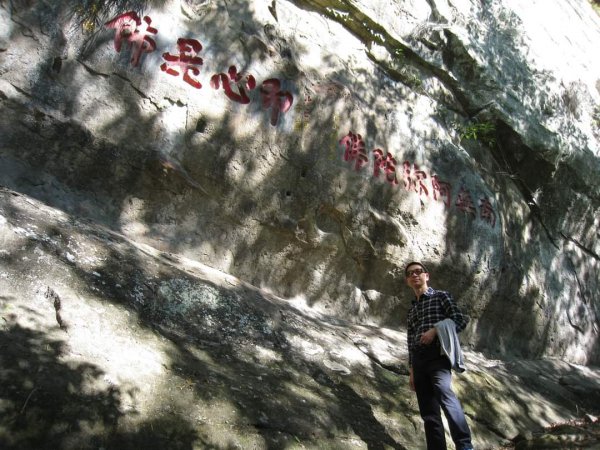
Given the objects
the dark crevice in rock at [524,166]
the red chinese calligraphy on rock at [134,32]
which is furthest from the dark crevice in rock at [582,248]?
the red chinese calligraphy on rock at [134,32]

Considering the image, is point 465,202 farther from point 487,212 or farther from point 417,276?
point 417,276

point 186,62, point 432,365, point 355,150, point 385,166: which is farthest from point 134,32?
point 432,365

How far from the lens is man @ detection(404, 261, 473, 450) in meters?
3.23

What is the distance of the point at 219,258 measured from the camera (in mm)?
5402

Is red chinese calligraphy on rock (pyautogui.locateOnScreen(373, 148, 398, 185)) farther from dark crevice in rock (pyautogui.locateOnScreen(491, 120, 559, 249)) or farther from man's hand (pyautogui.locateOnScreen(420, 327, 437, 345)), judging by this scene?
man's hand (pyautogui.locateOnScreen(420, 327, 437, 345))

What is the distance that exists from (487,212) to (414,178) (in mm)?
1458

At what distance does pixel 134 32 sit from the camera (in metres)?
5.27

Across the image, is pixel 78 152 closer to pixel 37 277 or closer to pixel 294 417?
pixel 37 277

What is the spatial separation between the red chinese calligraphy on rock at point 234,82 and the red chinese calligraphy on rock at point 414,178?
233cm

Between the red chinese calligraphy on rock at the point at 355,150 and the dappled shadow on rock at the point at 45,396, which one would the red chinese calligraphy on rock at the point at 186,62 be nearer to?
the red chinese calligraphy on rock at the point at 355,150

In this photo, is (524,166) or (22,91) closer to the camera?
(22,91)

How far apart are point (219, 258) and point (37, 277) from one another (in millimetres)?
2292

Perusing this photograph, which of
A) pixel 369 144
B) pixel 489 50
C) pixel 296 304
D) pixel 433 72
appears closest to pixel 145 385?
pixel 296 304

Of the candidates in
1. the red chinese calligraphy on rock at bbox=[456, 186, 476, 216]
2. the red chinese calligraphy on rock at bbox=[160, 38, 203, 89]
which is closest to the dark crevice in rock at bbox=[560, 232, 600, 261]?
the red chinese calligraphy on rock at bbox=[456, 186, 476, 216]
